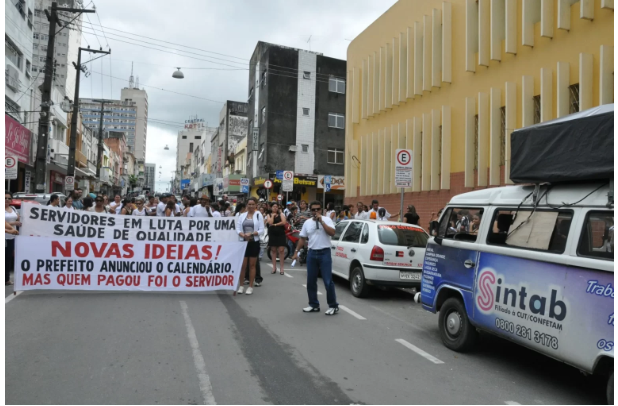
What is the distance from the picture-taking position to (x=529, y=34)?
1483 cm

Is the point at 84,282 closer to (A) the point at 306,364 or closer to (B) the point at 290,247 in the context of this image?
(A) the point at 306,364

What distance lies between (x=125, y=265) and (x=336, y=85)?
36447mm

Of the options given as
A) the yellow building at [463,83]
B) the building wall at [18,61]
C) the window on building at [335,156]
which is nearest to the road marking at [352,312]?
the yellow building at [463,83]

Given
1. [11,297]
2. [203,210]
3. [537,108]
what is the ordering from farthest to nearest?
1. [537,108]
2. [203,210]
3. [11,297]

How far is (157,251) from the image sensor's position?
32.3 feet

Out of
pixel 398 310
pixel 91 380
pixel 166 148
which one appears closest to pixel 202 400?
pixel 91 380

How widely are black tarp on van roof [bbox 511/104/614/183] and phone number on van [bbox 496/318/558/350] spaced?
61.5 inches

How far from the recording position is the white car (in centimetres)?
985

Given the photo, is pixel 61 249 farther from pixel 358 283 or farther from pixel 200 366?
pixel 358 283

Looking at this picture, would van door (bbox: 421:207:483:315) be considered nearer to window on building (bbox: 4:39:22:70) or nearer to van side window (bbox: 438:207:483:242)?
van side window (bbox: 438:207:483:242)

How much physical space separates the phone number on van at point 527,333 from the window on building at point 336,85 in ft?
129

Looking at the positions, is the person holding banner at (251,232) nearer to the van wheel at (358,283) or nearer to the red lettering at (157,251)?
the red lettering at (157,251)

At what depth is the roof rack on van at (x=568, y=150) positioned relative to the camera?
15.6 feet

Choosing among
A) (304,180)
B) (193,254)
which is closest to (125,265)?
(193,254)
